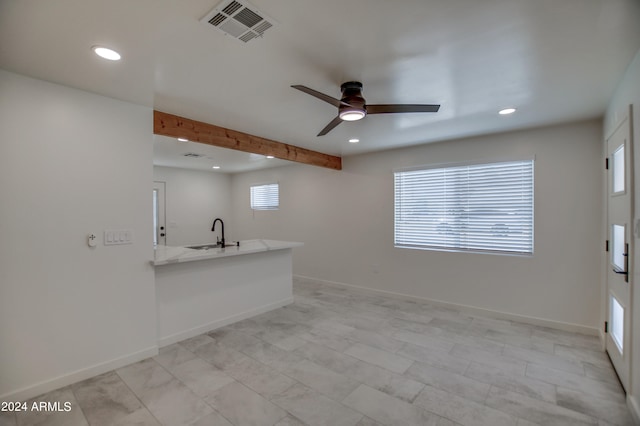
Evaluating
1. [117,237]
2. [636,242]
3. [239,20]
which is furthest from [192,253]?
[636,242]

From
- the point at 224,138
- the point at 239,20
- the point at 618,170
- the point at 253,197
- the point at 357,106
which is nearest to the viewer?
the point at 239,20

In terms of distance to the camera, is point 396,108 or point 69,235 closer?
point 396,108

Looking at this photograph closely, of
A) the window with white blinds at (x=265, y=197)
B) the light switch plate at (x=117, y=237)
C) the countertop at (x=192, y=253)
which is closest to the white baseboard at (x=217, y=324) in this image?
the countertop at (x=192, y=253)

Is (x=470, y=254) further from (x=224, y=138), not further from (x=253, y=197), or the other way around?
(x=253, y=197)

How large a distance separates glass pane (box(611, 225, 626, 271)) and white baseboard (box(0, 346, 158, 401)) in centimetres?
432

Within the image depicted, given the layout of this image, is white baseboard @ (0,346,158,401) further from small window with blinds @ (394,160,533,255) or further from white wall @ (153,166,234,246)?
white wall @ (153,166,234,246)

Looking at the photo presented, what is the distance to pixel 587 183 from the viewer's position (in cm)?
348

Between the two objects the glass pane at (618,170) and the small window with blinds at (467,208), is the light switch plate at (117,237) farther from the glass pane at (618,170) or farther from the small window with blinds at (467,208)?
the glass pane at (618,170)

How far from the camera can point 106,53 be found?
78.0 inches

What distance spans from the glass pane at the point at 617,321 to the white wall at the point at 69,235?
4.33 metres

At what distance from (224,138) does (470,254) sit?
3714 millimetres

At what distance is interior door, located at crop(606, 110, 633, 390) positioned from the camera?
2.24 metres

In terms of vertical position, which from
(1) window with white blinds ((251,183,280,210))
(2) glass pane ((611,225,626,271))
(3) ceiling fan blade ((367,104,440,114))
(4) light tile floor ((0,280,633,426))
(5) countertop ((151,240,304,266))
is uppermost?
(3) ceiling fan blade ((367,104,440,114))

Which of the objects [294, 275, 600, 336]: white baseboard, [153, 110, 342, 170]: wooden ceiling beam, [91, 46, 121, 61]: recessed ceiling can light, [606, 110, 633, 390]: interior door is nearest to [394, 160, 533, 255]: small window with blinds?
[294, 275, 600, 336]: white baseboard
